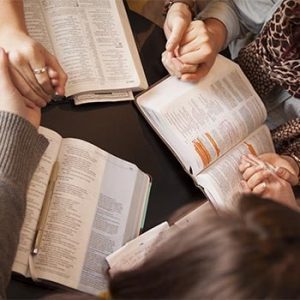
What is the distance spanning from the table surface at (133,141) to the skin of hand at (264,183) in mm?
85

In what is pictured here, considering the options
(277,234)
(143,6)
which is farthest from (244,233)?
(143,6)

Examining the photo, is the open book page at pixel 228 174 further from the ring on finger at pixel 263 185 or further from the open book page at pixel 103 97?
the open book page at pixel 103 97

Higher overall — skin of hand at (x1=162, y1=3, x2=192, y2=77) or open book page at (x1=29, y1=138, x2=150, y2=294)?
skin of hand at (x1=162, y1=3, x2=192, y2=77)

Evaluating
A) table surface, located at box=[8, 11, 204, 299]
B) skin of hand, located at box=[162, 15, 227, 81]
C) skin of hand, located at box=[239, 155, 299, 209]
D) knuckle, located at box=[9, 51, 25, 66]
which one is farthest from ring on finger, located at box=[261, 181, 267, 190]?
knuckle, located at box=[9, 51, 25, 66]

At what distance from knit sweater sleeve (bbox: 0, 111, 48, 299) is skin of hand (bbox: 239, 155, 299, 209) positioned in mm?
342

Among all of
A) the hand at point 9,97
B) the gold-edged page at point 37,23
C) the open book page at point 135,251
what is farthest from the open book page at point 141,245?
the gold-edged page at point 37,23

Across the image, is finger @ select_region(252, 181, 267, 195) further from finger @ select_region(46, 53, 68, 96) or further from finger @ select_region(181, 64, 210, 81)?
finger @ select_region(46, 53, 68, 96)

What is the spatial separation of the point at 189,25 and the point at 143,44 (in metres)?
0.09

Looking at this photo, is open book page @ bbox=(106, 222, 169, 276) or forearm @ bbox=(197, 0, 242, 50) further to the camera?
forearm @ bbox=(197, 0, 242, 50)

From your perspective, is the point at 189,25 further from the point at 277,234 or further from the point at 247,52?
the point at 277,234

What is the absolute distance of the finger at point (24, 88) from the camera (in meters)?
0.79

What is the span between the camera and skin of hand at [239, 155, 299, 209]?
917 millimetres

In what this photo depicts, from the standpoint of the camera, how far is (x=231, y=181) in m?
0.92

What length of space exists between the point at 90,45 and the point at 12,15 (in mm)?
140
